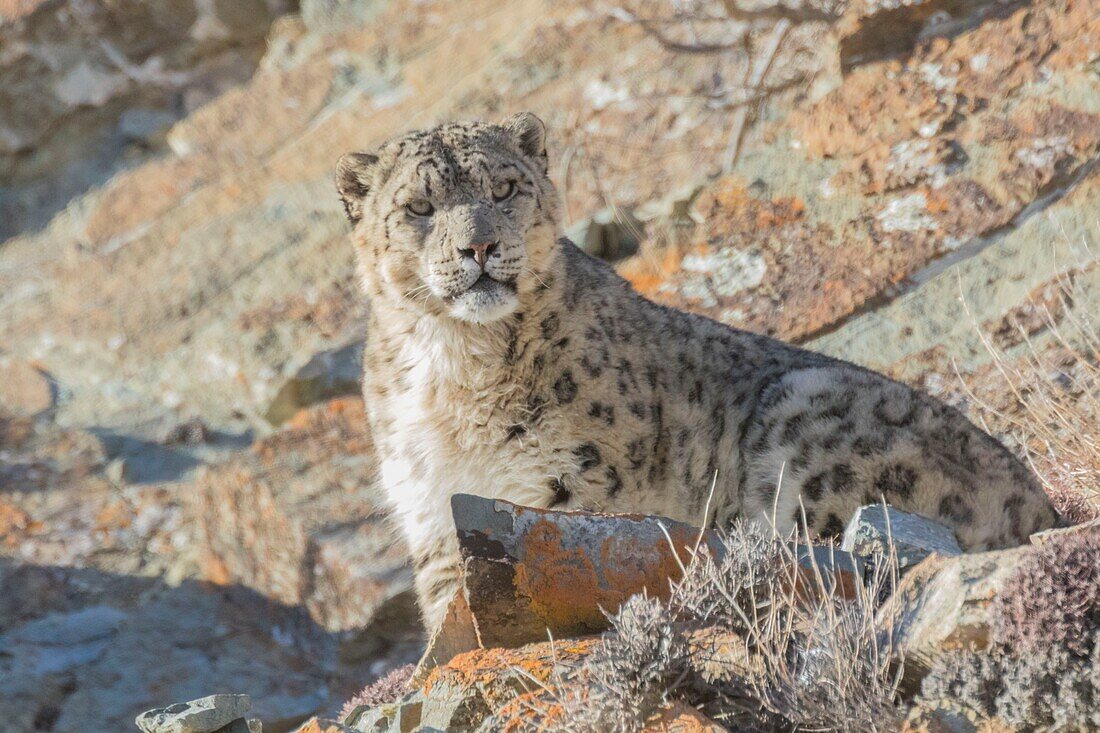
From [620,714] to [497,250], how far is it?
7.99 feet

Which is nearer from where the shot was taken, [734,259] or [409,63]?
[734,259]

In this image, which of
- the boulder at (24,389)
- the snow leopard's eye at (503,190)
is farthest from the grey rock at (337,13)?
the snow leopard's eye at (503,190)

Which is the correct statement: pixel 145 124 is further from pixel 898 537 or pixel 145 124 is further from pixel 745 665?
pixel 745 665

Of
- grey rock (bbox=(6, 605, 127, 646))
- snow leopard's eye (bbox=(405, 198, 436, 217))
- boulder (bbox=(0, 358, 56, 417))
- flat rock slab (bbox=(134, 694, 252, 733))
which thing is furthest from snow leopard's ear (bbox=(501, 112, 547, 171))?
boulder (bbox=(0, 358, 56, 417))

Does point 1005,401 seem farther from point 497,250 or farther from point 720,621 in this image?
point 720,621

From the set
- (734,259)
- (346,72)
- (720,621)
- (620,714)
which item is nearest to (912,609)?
(720,621)

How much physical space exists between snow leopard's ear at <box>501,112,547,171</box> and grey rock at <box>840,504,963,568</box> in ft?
7.87

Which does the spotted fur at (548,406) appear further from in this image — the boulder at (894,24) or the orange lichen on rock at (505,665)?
the boulder at (894,24)

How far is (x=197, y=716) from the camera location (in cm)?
397

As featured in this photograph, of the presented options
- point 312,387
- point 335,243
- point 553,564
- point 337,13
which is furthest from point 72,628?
point 337,13

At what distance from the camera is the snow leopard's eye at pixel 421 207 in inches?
209

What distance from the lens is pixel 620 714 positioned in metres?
3.18

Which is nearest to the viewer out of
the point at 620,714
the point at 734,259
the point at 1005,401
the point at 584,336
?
the point at 620,714

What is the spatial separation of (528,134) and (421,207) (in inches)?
30.0
